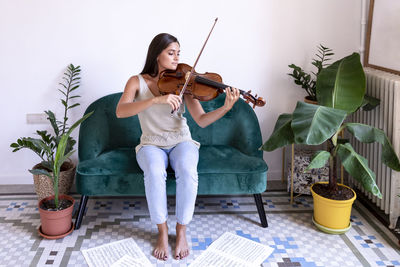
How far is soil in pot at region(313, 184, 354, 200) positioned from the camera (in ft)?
7.58

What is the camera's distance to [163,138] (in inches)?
88.9

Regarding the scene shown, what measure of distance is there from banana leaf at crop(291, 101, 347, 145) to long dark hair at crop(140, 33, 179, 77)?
0.76 meters

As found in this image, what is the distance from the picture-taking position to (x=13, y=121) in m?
2.90

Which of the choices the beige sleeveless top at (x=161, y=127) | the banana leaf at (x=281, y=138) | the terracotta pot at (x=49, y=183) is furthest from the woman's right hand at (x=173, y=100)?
the terracotta pot at (x=49, y=183)

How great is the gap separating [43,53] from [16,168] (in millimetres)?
857

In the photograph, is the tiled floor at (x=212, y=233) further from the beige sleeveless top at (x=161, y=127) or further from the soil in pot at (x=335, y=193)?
the beige sleeveless top at (x=161, y=127)

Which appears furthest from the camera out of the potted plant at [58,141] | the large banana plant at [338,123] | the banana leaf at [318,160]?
the potted plant at [58,141]

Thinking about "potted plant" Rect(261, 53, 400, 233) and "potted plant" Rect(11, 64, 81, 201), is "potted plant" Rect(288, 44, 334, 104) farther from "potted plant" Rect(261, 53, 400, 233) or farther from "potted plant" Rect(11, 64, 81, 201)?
"potted plant" Rect(11, 64, 81, 201)

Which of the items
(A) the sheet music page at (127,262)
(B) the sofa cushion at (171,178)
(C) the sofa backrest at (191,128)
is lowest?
(A) the sheet music page at (127,262)

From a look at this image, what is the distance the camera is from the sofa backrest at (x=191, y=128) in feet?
8.53

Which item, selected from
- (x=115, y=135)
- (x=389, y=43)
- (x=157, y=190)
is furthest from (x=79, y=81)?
(x=389, y=43)

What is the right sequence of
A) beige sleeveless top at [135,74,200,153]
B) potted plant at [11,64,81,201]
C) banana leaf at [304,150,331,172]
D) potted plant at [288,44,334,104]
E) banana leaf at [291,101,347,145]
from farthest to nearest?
potted plant at [288,44,334,104] → potted plant at [11,64,81,201] → beige sleeveless top at [135,74,200,153] → banana leaf at [304,150,331,172] → banana leaf at [291,101,347,145]

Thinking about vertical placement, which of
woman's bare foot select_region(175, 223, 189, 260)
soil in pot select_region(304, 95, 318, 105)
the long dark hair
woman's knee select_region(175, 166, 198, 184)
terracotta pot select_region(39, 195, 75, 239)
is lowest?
woman's bare foot select_region(175, 223, 189, 260)

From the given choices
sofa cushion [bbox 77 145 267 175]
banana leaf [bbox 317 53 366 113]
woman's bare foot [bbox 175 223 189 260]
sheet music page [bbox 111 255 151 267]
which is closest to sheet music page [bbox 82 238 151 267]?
sheet music page [bbox 111 255 151 267]
